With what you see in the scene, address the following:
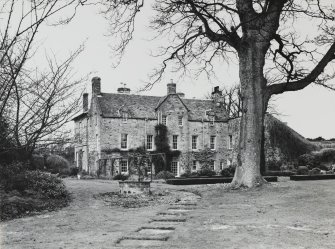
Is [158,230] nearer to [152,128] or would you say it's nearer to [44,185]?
[44,185]

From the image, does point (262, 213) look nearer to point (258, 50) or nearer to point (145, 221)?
point (145, 221)

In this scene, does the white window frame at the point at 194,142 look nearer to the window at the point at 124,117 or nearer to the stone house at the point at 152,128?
the stone house at the point at 152,128

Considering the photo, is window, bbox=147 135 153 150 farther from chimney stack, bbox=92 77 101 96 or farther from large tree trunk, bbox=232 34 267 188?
large tree trunk, bbox=232 34 267 188

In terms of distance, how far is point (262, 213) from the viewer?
460 inches

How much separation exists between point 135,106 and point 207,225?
35711mm

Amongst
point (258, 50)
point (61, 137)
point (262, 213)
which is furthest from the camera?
point (258, 50)

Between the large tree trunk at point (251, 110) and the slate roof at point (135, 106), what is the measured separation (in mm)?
25995

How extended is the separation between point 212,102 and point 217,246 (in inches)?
1724

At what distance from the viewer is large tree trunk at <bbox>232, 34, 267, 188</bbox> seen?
18156mm

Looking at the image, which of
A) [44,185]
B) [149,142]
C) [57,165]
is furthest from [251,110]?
[57,165]

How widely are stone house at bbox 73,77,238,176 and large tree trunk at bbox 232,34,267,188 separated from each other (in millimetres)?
24638

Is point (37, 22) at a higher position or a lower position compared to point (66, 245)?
higher

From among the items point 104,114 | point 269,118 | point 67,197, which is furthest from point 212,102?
point 67,197

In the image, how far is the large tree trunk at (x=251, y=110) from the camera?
18.2m
